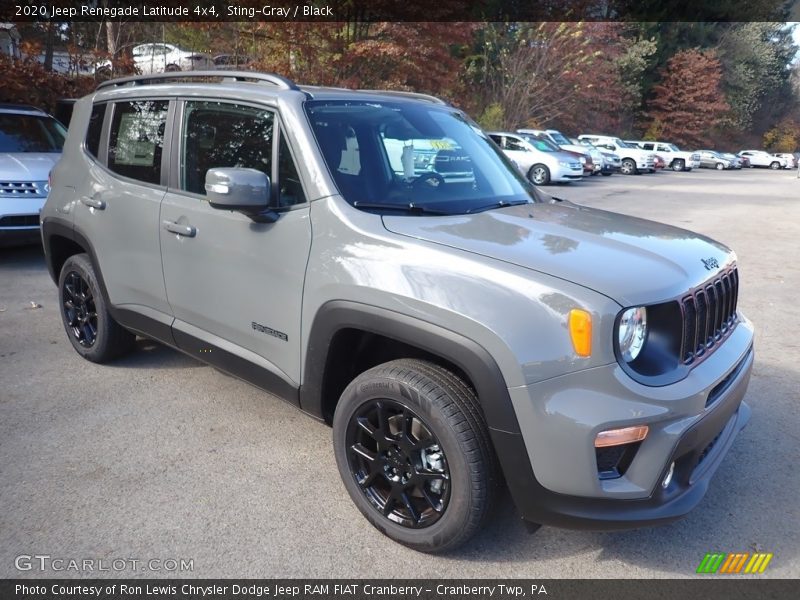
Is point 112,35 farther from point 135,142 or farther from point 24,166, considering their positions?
point 135,142

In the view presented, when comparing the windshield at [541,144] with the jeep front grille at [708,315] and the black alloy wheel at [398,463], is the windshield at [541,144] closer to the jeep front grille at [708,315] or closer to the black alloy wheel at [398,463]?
the jeep front grille at [708,315]

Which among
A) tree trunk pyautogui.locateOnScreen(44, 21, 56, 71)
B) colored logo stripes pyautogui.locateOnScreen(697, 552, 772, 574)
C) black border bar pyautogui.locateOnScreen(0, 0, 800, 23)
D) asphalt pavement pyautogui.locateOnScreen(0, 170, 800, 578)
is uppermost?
black border bar pyautogui.locateOnScreen(0, 0, 800, 23)

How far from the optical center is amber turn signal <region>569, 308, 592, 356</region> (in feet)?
7.31

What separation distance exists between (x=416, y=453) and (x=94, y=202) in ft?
9.34

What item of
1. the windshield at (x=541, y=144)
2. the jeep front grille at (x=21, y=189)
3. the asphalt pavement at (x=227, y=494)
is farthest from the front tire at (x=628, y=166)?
the jeep front grille at (x=21, y=189)

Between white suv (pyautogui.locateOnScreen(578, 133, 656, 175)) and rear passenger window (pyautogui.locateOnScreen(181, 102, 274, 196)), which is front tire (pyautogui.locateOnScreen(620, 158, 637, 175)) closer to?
white suv (pyautogui.locateOnScreen(578, 133, 656, 175))

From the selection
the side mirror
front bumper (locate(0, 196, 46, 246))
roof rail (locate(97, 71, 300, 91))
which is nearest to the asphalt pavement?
the side mirror

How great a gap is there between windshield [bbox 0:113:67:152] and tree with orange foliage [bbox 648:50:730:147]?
4753cm

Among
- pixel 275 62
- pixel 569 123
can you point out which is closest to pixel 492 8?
pixel 569 123

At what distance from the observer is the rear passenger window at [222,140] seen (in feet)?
10.7

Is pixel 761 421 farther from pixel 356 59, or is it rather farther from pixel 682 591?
pixel 356 59

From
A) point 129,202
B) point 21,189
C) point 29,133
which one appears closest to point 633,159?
point 29,133

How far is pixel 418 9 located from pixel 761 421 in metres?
15.7

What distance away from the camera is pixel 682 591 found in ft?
8.36
